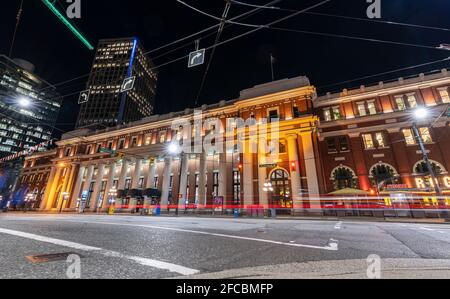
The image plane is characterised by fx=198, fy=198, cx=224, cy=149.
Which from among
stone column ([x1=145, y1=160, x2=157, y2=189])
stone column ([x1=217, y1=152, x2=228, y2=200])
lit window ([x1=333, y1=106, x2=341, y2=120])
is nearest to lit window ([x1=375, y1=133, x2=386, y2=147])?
lit window ([x1=333, y1=106, x2=341, y2=120])

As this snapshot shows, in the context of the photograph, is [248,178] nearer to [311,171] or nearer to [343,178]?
[311,171]

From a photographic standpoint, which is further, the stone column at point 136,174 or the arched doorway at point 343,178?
the stone column at point 136,174

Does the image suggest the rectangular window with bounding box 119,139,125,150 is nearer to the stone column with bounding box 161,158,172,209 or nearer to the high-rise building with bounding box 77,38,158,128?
the stone column with bounding box 161,158,172,209

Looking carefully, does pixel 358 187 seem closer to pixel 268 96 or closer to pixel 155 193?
Result: pixel 268 96

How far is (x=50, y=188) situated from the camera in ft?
147

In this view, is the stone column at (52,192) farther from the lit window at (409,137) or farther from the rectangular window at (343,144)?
the lit window at (409,137)

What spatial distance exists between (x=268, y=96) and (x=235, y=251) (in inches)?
1144

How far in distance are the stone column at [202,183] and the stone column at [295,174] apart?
1353 cm

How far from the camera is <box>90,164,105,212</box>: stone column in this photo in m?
38.4

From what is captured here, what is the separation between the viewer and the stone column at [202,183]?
30962 mm

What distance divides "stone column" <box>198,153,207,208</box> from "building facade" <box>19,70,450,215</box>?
0.52 feet

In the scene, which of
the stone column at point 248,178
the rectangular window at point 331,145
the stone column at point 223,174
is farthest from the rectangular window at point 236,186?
the rectangular window at point 331,145

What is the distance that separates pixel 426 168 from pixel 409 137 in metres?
4.14
